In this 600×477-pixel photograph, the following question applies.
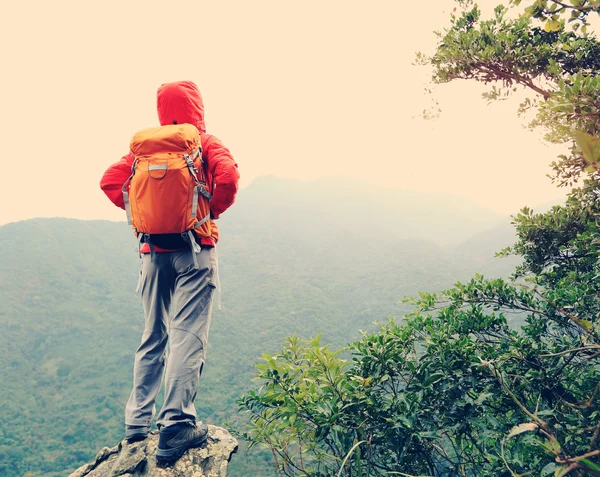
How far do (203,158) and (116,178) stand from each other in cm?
70

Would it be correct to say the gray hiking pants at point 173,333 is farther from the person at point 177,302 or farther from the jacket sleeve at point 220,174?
the jacket sleeve at point 220,174

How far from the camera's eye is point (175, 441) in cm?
243

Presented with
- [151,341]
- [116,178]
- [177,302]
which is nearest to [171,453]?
[151,341]

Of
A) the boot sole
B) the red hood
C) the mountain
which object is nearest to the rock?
the boot sole

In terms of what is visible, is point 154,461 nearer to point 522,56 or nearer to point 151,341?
point 151,341

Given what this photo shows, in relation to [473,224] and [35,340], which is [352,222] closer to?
[473,224]

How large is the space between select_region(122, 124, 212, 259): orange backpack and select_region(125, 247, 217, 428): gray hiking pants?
226mm

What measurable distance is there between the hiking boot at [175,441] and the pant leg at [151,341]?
303 millimetres

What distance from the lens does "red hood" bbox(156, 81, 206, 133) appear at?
2.70m

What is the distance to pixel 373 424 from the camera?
277cm

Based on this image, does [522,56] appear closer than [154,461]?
No

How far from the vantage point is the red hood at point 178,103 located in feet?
8.85

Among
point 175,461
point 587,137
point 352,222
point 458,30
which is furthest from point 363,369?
point 352,222

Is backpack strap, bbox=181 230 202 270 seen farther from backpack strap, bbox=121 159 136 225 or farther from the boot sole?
the boot sole
